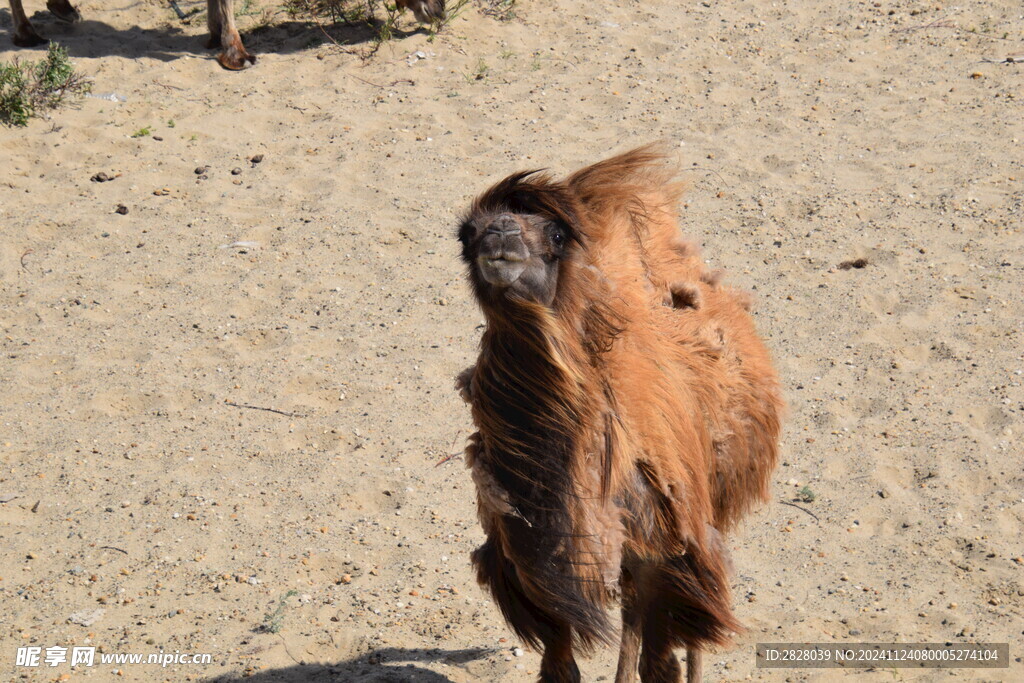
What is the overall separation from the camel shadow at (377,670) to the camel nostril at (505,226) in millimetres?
2056

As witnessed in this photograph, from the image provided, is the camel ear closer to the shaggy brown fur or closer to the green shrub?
the shaggy brown fur

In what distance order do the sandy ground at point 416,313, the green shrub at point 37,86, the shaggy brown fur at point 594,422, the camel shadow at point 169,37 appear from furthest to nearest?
the camel shadow at point 169,37 → the green shrub at point 37,86 → the sandy ground at point 416,313 → the shaggy brown fur at point 594,422

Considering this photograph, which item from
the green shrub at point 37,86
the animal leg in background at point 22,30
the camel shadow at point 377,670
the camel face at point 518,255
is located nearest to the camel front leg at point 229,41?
the green shrub at point 37,86

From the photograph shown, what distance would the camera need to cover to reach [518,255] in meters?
2.83

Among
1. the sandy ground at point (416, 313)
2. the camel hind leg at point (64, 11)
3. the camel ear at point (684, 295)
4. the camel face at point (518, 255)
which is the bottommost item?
the sandy ground at point (416, 313)

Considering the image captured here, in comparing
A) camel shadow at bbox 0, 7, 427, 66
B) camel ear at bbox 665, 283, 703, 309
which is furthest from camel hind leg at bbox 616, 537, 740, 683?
camel shadow at bbox 0, 7, 427, 66

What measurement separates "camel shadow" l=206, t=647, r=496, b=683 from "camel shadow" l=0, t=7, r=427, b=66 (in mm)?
6652

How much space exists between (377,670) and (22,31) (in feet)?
24.5

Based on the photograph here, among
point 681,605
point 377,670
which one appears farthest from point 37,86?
point 681,605

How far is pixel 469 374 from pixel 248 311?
357 cm

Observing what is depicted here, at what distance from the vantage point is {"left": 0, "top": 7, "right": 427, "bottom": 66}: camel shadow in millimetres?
9391

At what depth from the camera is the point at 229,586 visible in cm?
461

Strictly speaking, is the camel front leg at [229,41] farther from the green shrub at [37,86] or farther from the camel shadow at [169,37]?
the green shrub at [37,86]

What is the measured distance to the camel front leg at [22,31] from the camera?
921cm
